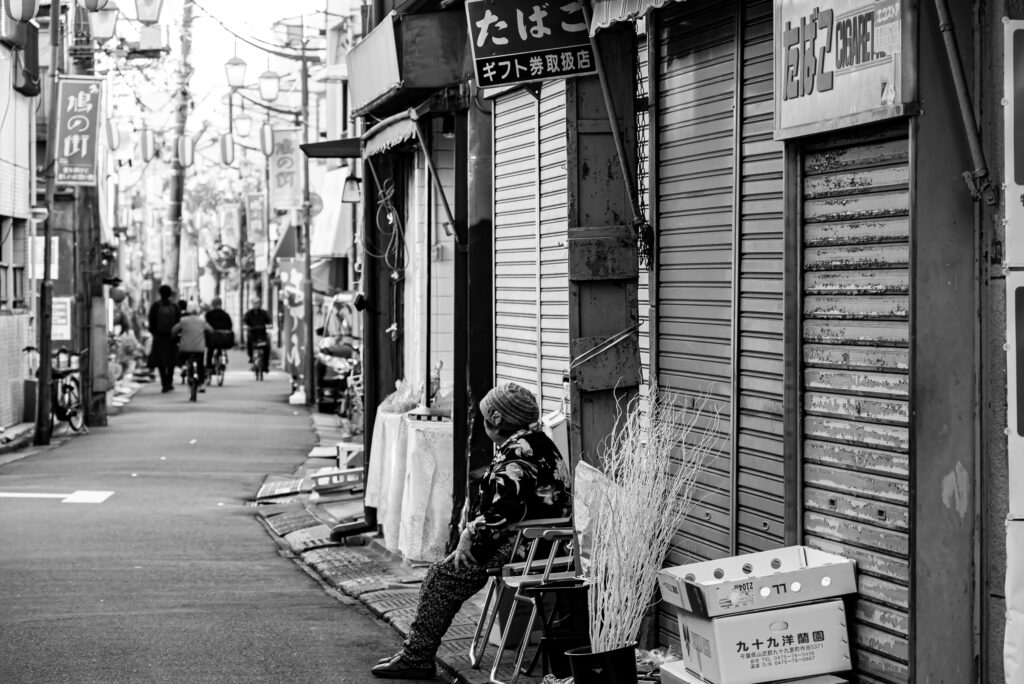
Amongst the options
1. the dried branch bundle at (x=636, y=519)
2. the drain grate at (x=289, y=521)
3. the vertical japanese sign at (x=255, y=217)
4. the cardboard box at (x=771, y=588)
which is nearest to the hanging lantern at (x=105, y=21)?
the drain grate at (x=289, y=521)

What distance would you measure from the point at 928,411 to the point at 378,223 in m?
9.49

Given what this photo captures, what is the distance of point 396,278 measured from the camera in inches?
551

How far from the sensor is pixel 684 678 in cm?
630

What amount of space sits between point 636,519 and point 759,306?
3.80 ft

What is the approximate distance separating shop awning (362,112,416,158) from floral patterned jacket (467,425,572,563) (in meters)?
4.80

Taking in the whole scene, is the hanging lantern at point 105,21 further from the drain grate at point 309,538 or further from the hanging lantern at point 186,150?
the hanging lantern at point 186,150

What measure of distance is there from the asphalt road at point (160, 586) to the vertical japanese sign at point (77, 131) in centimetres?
602

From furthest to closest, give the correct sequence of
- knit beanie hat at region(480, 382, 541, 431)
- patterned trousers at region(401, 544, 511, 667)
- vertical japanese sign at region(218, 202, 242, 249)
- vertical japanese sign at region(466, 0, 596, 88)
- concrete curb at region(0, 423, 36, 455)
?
vertical japanese sign at region(218, 202, 242, 249), concrete curb at region(0, 423, 36, 455), vertical japanese sign at region(466, 0, 596, 88), patterned trousers at region(401, 544, 511, 667), knit beanie hat at region(480, 382, 541, 431)

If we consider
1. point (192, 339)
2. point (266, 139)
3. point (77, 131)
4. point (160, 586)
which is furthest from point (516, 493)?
point (266, 139)

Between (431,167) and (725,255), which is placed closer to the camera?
(725,255)

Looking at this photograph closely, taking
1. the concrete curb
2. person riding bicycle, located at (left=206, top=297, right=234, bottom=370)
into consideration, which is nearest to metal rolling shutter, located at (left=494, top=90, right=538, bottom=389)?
the concrete curb

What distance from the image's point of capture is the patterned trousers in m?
8.02

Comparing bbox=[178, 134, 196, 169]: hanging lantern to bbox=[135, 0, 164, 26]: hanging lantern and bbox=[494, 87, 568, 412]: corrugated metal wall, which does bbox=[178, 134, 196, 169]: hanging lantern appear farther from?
bbox=[494, 87, 568, 412]: corrugated metal wall

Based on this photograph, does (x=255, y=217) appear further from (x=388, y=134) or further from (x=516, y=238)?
(x=516, y=238)
